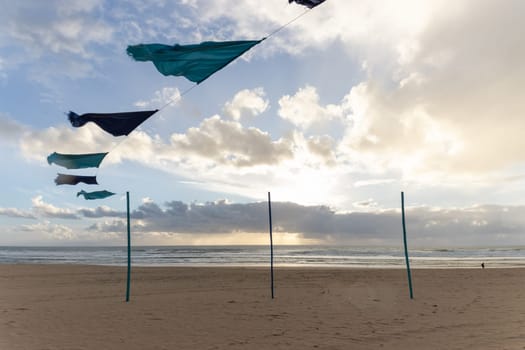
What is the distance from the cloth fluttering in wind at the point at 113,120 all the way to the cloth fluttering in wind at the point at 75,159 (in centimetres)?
291

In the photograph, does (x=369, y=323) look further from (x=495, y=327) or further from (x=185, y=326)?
(x=185, y=326)

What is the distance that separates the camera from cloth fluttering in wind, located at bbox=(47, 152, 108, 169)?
1003 centimetres

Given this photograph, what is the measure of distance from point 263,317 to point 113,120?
6431mm

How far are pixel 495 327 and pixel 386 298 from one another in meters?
4.49

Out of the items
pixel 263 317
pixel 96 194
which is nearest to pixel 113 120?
pixel 263 317

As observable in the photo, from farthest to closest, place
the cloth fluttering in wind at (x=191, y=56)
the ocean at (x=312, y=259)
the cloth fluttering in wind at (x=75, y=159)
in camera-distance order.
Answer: the ocean at (x=312, y=259)
the cloth fluttering in wind at (x=75, y=159)
the cloth fluttering in wind at (x=191, y=56)

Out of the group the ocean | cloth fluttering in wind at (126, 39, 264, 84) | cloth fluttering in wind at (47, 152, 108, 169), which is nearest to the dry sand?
cloth fluttering in wind at (47, 152, 108, 169)

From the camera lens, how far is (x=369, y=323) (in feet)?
31.2

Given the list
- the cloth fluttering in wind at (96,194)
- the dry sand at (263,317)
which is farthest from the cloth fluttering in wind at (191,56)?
the cloth fluttering in wind at (96,194)

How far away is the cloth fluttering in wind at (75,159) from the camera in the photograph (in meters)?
10.0

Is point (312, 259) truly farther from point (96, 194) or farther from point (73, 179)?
point (73, 179)

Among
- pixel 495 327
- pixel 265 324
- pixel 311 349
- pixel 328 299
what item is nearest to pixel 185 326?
pixel 265 324

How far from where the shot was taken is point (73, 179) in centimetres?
1168

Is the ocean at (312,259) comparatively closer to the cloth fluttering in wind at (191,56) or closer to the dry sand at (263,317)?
the dry sand at (263,317)
